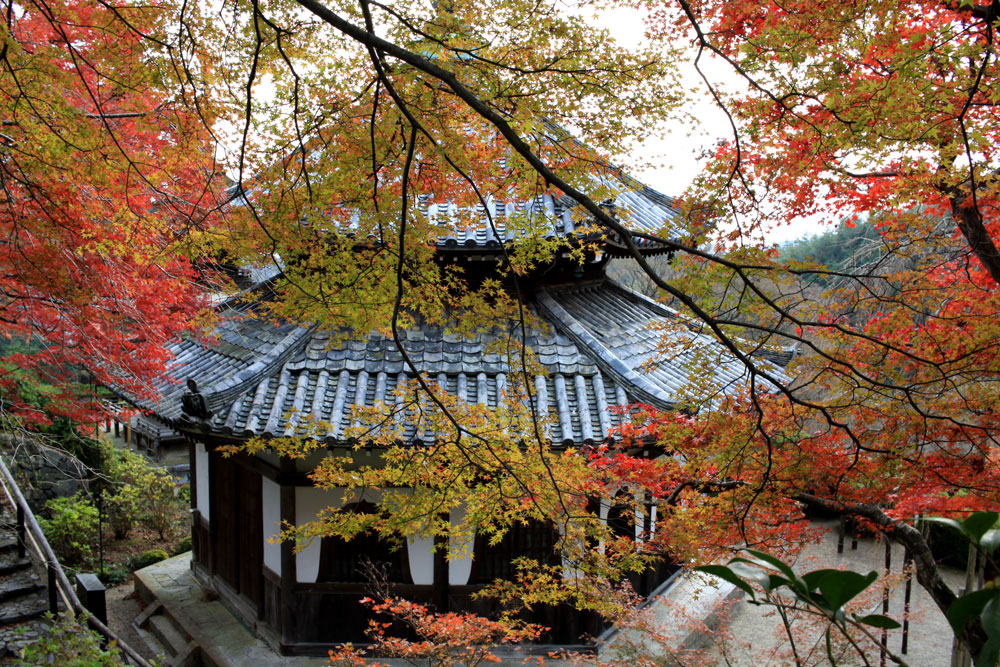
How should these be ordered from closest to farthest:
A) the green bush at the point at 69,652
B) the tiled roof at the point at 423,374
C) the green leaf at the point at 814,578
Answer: the green leaf at the point at 814,578, the green bush at the point at 69,652, the tiled roof at the point at 423,374

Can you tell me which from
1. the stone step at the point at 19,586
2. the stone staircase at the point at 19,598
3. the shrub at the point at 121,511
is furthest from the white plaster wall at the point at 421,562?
the shrub at the point at 121,511

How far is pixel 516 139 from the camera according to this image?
212 centimetres

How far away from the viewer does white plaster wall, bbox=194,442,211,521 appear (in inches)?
387

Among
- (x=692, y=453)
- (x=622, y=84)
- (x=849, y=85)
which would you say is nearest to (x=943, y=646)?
(x=692, y=453)

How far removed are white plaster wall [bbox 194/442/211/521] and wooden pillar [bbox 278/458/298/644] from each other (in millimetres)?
3066

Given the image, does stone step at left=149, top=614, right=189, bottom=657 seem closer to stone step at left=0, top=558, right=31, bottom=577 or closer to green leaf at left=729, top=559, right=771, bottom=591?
stone step at left=0, top=558, right=31, bottom=577

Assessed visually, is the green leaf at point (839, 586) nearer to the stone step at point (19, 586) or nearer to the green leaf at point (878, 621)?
the green leaf at point (878, 621)

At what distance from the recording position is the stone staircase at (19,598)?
18.8 feet

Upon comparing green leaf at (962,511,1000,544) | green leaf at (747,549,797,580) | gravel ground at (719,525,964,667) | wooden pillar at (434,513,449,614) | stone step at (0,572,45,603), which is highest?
green leaf at (962,511,1000,544)

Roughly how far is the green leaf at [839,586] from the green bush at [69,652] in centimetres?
488

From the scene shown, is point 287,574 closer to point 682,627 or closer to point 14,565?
point 14,565

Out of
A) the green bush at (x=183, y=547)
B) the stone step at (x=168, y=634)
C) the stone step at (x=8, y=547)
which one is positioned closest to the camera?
the stone step at (x=8, y=547)

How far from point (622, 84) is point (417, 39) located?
1.00 m

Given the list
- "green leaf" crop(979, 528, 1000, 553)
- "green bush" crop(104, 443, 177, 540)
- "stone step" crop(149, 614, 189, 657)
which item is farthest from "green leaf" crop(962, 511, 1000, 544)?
"green bush" crop(104, 443, 177, 540)
